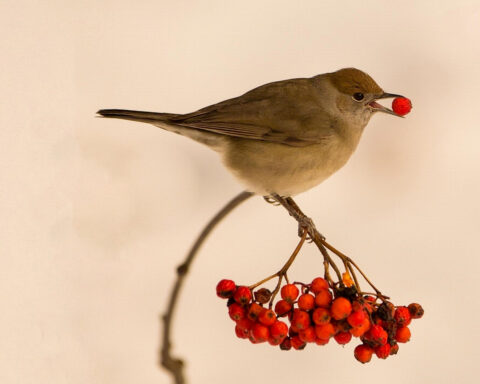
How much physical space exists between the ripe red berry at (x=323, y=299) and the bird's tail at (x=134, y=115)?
0.87 m

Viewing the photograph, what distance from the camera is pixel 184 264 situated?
7.18 feet

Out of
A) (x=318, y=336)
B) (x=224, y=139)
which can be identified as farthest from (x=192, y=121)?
(x=318, y=336)

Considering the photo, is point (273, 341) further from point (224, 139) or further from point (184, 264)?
point (224, 139)

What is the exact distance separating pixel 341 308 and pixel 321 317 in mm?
71

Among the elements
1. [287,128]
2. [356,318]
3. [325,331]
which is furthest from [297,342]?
[287,128]

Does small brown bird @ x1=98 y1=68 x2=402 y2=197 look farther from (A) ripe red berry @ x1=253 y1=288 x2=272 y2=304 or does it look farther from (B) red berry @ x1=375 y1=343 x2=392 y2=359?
(B) red berry @ x1=375 y1=343 x2=392 y2=359

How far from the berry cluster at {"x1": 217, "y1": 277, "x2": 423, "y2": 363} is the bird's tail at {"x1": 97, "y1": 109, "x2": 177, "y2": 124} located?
678 mm

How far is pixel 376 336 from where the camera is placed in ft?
5.39

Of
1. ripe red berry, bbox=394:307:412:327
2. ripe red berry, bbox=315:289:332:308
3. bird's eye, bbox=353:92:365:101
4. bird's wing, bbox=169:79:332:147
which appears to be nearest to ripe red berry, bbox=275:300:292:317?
ripe red berry, bbox=315:289:332:308

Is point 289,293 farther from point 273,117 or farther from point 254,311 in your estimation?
point 273,117

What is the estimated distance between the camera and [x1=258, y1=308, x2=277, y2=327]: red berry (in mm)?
1669

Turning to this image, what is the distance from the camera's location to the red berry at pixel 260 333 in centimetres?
167

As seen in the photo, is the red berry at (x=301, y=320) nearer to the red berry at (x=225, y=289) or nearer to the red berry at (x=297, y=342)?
the red berry at (x=297, y=342)

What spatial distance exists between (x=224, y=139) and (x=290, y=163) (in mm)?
287
